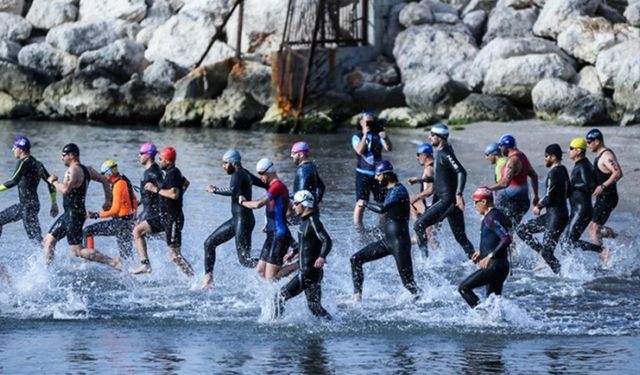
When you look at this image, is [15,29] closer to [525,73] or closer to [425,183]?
[525,73]

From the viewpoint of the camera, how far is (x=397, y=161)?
31.1 metres

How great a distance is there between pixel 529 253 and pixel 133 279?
18.9 feet

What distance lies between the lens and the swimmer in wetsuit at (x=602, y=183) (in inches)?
764

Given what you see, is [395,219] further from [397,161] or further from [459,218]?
[397,161]

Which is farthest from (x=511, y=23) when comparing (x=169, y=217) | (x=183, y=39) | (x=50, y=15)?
(x=169, y=217)

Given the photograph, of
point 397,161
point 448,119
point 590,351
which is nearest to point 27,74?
point 448,119

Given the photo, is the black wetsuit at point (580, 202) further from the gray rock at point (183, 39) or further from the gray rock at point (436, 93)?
the gray rock at point (183, 39)

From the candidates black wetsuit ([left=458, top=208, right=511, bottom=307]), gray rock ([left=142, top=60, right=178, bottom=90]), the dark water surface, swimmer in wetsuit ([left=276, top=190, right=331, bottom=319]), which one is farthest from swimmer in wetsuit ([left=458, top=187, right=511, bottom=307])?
gray rock ([left=142, top=60, right=178, bottom=90])

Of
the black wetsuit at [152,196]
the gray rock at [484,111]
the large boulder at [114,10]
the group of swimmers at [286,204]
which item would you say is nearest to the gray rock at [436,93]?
the gray rock at [484,111]

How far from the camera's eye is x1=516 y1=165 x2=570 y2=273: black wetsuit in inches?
745

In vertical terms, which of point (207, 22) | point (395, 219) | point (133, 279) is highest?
point (207, 22)

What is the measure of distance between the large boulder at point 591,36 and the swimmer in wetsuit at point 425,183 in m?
17.3

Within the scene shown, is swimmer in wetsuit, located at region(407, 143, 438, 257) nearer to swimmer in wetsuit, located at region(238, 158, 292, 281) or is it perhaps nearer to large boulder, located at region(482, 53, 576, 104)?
swimmer in wetsuit, located at region(238, 158, 292, 281)

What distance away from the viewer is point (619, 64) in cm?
3559
